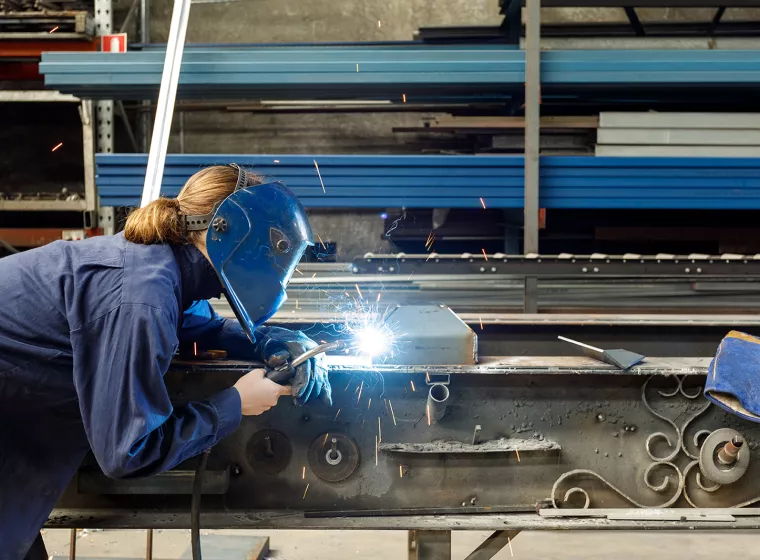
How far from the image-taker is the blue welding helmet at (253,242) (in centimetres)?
148

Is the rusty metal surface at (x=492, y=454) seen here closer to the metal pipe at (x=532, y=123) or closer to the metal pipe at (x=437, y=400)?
the metal pipe at (x=437, y=400)

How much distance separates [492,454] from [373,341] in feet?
1.45

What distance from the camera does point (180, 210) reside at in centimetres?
153

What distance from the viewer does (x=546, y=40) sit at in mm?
4559

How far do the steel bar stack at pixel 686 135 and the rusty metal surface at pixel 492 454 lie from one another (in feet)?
7.12

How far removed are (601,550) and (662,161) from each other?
1.99 metres

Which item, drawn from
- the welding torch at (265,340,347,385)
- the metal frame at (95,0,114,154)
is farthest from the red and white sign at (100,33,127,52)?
the welding torch at (265,340,347,385)

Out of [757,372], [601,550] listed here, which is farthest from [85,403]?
[601,550]

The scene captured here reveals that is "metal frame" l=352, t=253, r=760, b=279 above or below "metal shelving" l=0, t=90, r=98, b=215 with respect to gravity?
below

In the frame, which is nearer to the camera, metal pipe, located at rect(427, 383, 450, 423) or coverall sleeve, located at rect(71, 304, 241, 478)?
coverall sleeve, located at rect(71, 304, 241, 478)

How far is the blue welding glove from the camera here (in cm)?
167

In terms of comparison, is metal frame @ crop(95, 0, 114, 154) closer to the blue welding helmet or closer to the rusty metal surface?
the rusty metal surface

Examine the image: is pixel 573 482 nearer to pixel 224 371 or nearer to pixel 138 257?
pixel 224 371

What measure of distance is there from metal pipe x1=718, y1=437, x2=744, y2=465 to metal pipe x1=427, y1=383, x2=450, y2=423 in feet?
2.41
